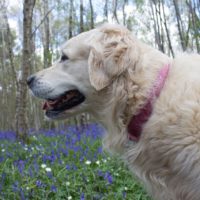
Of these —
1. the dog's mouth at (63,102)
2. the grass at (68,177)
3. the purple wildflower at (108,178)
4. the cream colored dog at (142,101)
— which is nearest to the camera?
the cream colored dog at (142,101)

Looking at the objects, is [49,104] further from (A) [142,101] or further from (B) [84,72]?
(A) [142,101]

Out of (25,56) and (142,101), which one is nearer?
(142,101)

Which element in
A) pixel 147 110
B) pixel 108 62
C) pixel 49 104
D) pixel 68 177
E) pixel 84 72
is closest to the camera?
pixel 147 110

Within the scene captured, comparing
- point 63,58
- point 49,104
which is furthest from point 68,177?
point 63,58

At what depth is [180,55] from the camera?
3.52 meters

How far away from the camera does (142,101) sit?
10.6 ft

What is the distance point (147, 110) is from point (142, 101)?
0.26 ft

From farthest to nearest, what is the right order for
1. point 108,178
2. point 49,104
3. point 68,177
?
1. point 68,177
2. point 108,178
3. point 49,104

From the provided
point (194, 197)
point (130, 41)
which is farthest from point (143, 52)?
point (194, 197)

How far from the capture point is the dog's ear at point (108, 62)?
10.8ft

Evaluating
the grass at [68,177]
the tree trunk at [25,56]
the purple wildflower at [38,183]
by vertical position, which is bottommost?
the grass at [68,177]

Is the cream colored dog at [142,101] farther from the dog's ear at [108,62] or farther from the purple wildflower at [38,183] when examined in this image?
the purple wildflower at [38,183]

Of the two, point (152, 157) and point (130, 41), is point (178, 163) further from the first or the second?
point (130, 41)

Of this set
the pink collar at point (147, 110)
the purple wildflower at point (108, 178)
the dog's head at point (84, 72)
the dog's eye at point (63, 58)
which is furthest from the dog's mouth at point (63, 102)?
the purple wildflower at point (108, 178)
